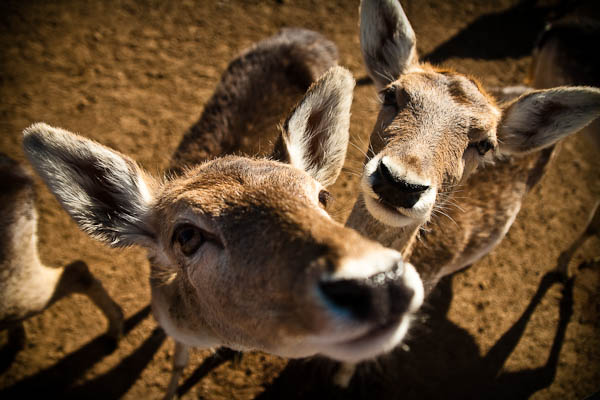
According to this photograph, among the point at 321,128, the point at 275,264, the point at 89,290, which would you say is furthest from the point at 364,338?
the point at 89,290

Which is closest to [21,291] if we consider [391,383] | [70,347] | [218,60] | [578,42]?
[70,347]

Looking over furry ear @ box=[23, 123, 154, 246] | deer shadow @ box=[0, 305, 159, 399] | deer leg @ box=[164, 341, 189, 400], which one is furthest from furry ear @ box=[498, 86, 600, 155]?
deer shadow @ box=[0, 305, 159, 399]

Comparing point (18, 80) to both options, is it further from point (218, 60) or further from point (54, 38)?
point (218, 60)

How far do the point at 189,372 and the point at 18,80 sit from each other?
16.1 ft

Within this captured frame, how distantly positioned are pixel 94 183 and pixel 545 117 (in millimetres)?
3346

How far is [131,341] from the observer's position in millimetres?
3734

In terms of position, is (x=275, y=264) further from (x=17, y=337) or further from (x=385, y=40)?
(x=17, y=337)

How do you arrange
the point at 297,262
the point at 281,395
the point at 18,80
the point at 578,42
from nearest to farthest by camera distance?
the point at 297,262 → the point at 281,395 → the point at 578,42 → the point at 18,80

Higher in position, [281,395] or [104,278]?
[104,278]

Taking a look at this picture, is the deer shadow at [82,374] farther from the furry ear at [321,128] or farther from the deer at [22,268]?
the furry ear at [321,128]

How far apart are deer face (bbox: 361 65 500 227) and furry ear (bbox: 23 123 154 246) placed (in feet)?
4.82

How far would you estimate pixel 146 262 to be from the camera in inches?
163

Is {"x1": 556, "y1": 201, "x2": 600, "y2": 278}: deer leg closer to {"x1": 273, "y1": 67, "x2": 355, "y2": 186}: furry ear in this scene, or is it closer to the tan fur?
the tan fur

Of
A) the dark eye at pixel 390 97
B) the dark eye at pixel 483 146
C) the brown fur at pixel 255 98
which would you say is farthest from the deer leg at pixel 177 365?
the dark eye at pixel 483 146
